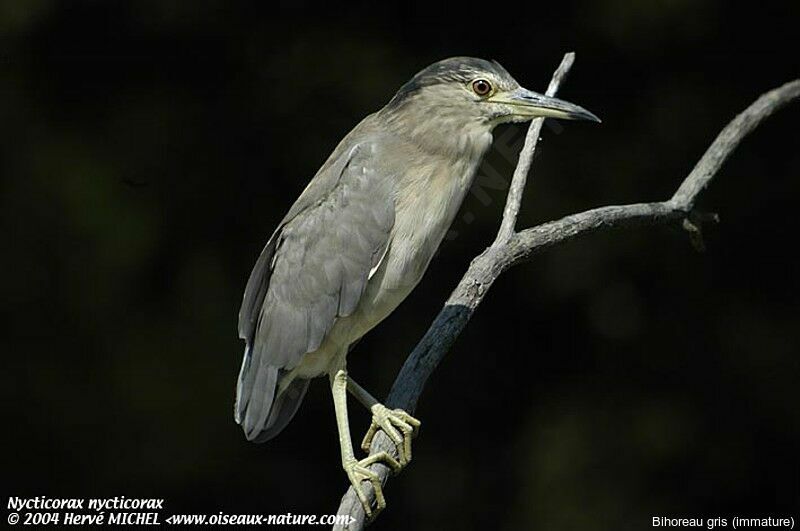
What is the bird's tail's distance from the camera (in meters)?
2.49

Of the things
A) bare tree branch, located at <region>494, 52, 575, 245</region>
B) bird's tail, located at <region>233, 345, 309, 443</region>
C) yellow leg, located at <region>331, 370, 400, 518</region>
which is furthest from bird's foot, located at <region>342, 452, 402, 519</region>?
bare tree branch, located at <region>494, 52, 575, 245</region>

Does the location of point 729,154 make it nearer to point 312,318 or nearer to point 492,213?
point 492,213

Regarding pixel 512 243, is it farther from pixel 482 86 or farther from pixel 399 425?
pixel 399 425

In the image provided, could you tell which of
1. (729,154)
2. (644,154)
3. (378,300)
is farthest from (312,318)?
(644,154)

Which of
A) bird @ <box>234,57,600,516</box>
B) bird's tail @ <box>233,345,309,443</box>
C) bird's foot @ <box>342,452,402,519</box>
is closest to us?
bird's foot @ <box>342,452,402,519</box>

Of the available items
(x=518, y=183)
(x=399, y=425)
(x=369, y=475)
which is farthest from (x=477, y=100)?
(x=369, y=475)

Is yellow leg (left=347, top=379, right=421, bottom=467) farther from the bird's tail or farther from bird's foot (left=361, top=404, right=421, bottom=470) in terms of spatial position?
the bird's tail

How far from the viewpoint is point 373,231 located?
2.39m

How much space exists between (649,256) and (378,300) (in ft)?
5.91

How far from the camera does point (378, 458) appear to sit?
7.61 ft

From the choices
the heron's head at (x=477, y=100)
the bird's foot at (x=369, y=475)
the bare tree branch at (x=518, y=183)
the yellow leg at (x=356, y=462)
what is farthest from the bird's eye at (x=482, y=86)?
the bird's foot at (x=369, y=475)

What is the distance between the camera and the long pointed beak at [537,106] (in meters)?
2.40

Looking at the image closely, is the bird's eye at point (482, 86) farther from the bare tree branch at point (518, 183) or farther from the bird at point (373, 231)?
the bare tree branch at point (518, 183)

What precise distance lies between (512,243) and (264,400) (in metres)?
0.67
